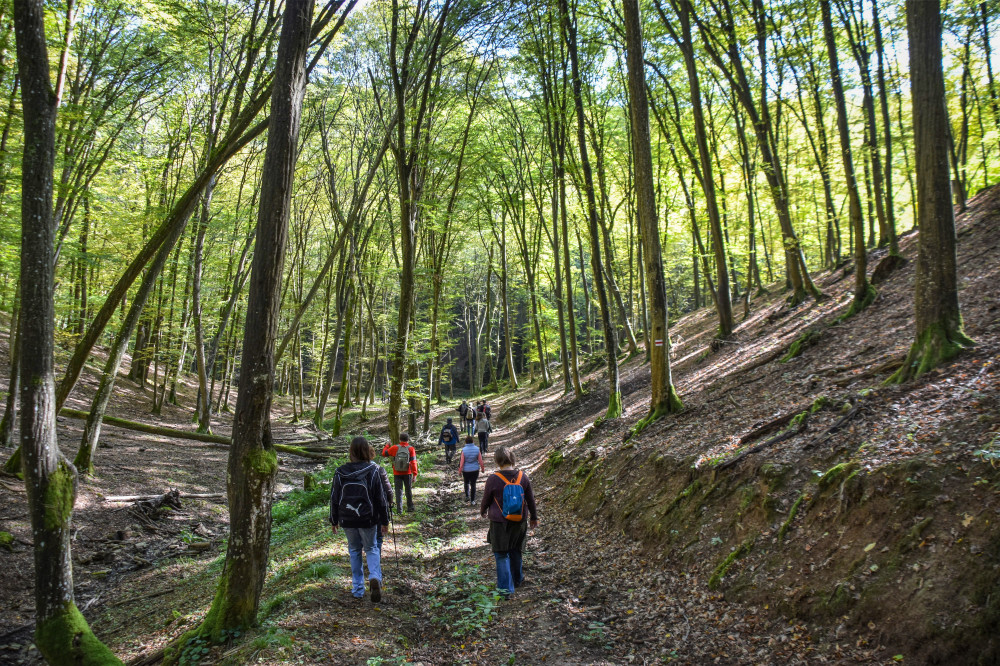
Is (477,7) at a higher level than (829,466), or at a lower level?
higher

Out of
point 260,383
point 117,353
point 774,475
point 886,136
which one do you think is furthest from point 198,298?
point 886,136

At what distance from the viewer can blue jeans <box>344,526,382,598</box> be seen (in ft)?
18.5

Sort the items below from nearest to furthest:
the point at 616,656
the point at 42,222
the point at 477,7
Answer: the point at 616,656 → the point at 42,222 → the point at 477,7

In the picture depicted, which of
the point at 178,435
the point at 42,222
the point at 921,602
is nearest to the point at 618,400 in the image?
the point at 921,602

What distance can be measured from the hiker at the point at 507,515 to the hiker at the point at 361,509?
3.94ft

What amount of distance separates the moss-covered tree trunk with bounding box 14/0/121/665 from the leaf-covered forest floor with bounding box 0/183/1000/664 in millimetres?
1023

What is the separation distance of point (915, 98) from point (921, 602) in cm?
601

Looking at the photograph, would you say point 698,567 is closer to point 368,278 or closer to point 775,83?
point 775,83

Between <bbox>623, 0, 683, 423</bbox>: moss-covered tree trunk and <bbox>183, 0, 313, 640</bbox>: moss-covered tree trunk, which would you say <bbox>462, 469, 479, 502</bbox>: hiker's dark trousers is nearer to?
<bbox>623, 0, 683, 423</bbox>: moss-covered tree trunk

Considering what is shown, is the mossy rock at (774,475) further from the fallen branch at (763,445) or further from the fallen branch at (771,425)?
the fallen branch at (771,425)

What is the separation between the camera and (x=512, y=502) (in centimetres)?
585

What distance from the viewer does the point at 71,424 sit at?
14.8 meters

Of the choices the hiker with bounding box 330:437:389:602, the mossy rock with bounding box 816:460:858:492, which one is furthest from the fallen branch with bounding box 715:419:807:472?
the hiker with bounding box 330:437:389:602

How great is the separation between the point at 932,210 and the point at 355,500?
753 centimetres
